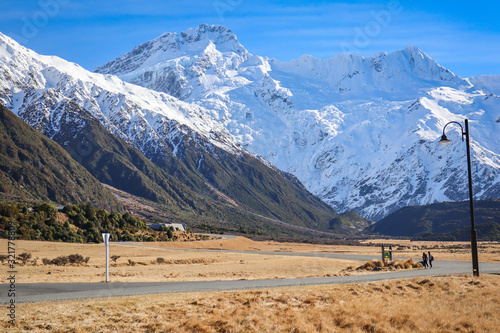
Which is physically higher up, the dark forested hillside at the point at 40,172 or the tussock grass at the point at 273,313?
the dark forested hillside at the point at 40,172

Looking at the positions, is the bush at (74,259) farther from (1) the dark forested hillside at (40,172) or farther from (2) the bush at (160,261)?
(1) the dark forested hillside at (40,172)

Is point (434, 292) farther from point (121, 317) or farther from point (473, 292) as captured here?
point (121, 317)

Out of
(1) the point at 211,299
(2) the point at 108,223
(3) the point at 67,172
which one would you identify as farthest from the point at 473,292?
(3) the point at 67,172

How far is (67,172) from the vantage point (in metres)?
184

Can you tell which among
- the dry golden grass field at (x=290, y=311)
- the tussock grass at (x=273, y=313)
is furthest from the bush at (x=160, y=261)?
the tussock grass at (x=273, y=313)

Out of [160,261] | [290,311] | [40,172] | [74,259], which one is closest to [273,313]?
[290,311]

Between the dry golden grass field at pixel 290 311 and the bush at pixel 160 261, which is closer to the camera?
the dry golden grass field at pixel 290 311

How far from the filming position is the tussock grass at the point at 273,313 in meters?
17.3

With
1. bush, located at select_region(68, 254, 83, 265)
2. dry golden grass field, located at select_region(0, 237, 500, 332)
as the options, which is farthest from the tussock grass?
bush, located at select_region(68, 254, 83, 265)

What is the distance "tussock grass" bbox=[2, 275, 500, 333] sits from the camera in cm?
1727

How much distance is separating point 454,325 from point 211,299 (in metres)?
9.18

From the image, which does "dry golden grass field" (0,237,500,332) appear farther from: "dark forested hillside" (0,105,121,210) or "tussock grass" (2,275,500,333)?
"dark forested hillside" (0,105,121,210)

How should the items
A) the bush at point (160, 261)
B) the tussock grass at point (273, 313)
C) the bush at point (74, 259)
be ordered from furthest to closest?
the bush at point (160, 261)
the bush at point (74, 259)
the tussock grass at point (273, 313)

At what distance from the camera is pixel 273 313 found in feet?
62.1
